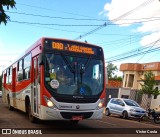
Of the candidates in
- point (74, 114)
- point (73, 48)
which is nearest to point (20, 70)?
point (73, 48)

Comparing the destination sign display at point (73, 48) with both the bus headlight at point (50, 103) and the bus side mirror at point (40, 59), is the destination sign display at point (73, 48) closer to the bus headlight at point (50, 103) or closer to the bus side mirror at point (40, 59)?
the bus side mirror at point (40, 59)

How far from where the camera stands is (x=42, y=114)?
1183 centimetres

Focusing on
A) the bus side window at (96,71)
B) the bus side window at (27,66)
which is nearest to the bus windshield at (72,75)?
the bus side window at (96,71)

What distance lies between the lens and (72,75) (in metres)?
12.2

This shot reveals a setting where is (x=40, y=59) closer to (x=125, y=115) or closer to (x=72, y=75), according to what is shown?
(x=72, y=75)

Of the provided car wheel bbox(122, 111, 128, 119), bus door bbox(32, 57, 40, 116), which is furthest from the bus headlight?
car wheel bbox(122, 111, 128, 119)

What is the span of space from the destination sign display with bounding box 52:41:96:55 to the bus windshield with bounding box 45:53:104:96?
0.97 feet

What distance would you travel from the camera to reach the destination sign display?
12.5 meters

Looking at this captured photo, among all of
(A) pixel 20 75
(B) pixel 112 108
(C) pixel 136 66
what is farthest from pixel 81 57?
(C) pixel 136 66

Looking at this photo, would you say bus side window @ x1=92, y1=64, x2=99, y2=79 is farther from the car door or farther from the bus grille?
the car door

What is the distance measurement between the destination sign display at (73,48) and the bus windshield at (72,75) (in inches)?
11.7

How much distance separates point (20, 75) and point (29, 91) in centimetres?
338

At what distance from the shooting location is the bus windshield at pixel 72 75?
11898mm

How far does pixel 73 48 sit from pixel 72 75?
3.81ft
